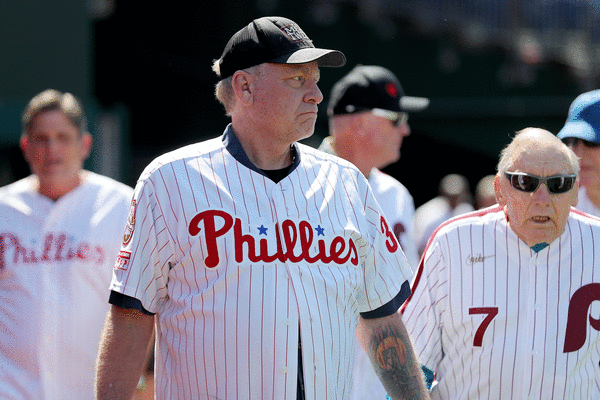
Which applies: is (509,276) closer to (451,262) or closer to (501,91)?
(451,262)

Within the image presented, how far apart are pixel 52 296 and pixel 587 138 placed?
306 cm

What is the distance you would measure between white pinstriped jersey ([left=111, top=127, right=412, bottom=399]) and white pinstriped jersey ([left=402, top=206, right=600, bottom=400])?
2.51 ft

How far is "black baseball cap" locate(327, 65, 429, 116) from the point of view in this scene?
5316mm

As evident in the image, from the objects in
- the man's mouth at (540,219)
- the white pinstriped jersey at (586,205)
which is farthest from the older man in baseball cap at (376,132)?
the man's mouth at (540,219)

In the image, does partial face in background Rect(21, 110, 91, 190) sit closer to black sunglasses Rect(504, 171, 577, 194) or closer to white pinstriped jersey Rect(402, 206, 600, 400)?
white pinstriped jersey Rect(402, 206, 600, 400)

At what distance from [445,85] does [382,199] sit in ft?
26.5

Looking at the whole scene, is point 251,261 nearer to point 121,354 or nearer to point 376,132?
point 121,354

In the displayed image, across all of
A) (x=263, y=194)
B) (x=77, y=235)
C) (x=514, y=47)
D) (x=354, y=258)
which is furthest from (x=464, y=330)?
(x=514, y=47)

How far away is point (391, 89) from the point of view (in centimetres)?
541

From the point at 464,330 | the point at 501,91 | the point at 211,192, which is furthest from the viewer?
the point at 501,91

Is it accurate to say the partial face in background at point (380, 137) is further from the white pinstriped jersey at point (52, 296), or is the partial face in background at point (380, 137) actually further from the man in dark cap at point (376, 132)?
the white pinstriped jersey at point (52, 296)

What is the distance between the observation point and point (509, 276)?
354 cm

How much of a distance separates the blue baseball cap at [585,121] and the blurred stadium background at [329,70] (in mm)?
6643

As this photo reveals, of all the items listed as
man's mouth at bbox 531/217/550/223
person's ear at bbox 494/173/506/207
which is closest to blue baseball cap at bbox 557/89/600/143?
person's ear at bbox 494/173/506/207
